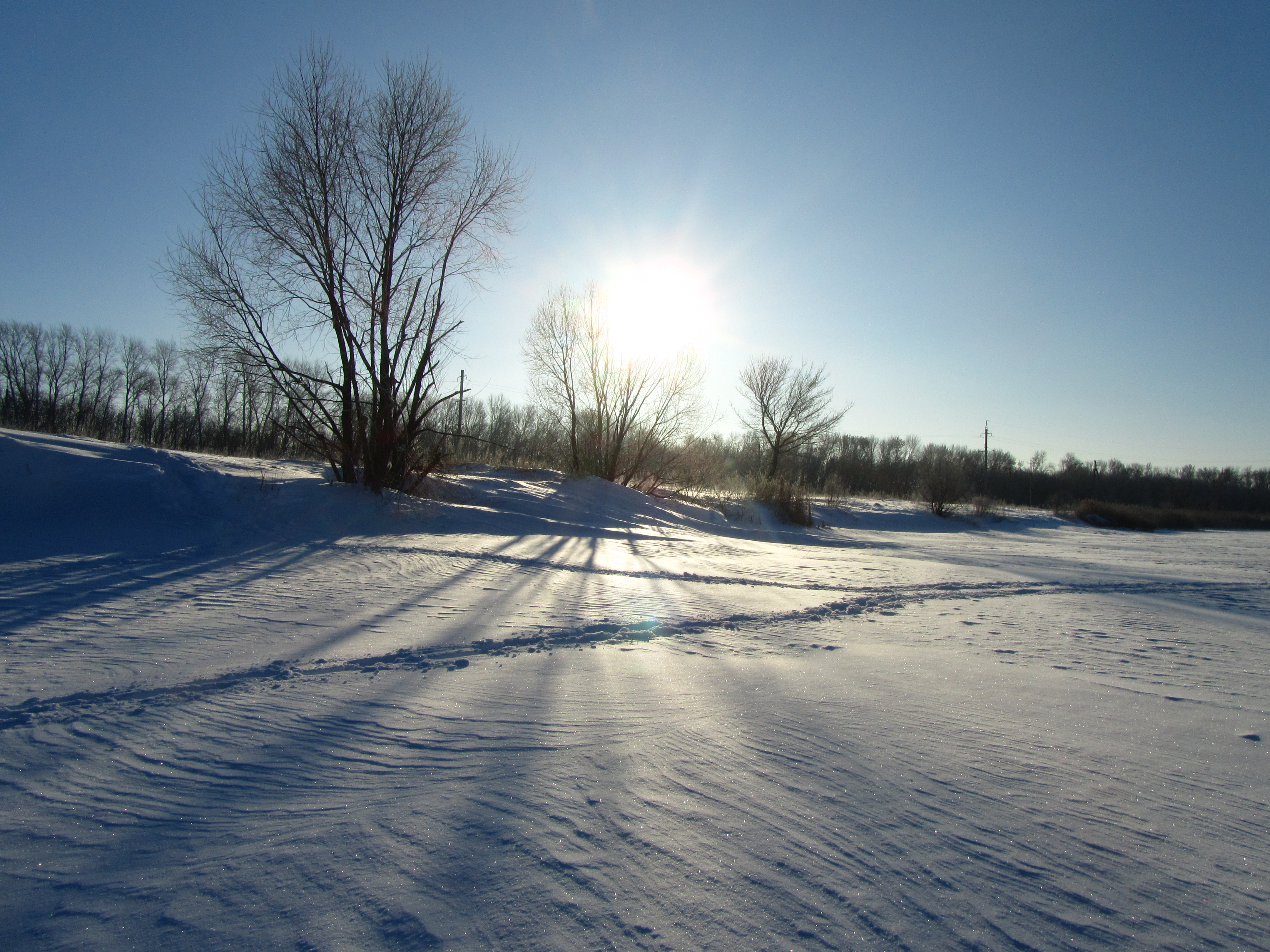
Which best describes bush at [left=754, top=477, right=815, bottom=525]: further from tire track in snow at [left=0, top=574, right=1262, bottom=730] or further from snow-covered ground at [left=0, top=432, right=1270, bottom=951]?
snow-covered ground at [left=0, top=432, right=1270, bottom=951]

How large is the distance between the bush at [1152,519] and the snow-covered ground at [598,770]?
30673mm

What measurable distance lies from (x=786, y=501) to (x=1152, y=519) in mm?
24242

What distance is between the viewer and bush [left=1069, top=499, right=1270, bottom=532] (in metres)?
30.3

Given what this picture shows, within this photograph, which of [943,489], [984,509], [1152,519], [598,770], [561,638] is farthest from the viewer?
[1152,519]

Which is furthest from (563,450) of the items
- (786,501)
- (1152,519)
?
(1152,519)

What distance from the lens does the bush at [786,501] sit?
18.8 m

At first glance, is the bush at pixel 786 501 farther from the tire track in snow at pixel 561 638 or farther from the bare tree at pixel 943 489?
the tire track in snow at pixel 561 638

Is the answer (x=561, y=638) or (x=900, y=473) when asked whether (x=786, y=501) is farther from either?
(x=900, y=473)

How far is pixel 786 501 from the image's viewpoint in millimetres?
19156

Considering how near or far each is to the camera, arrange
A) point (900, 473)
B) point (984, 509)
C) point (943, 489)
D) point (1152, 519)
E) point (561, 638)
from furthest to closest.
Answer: point (900, 473) → point (1152, 519) → point (984, 509) → point (943, 489) → point (561, 638)

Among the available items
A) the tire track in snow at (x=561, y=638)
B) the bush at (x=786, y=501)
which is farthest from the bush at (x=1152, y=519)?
the tire track in snow at (x=561, y=638)

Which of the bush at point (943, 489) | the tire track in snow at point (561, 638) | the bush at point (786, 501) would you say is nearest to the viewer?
the tire track in snow at point (561, 638)

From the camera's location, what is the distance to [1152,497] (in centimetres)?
5222

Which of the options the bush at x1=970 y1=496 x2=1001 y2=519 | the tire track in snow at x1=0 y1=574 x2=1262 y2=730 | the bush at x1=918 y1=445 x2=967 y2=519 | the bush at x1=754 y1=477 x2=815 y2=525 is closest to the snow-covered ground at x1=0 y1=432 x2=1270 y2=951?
the tire track in snow at x1=0 y1=574 x2=1262 y2=730
